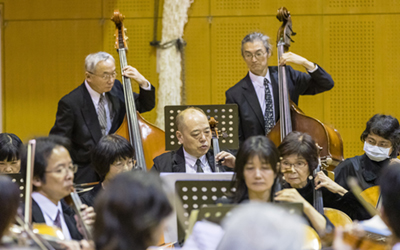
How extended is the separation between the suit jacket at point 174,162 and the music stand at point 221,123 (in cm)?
10

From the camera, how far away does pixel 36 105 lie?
5.39m

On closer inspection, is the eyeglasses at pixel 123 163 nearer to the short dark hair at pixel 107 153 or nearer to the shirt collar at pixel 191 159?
the short dark hair at pixel 107 153

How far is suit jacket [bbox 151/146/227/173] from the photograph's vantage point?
3.25 metres

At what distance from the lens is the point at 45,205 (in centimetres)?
219

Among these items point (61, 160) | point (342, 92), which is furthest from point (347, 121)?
point (61, 160)

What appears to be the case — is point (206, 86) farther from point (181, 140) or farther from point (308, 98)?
point (181, 140)

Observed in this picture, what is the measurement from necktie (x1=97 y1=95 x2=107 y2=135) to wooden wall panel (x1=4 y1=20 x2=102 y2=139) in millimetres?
1683

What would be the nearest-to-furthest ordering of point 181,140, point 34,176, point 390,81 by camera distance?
point 34,176, point 181,140, point 390,81

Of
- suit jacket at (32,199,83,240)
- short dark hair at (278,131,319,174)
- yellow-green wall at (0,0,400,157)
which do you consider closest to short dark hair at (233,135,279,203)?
short dark hair at (278,131,319,174)

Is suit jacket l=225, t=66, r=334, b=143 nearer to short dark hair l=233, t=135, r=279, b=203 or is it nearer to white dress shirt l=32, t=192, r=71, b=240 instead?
short dark hair l=233, t=135, r=279, b=203

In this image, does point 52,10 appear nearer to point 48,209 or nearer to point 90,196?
point 90,196

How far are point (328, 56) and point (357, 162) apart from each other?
1.89 m

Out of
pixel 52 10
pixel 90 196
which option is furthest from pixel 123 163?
pixel 52 10

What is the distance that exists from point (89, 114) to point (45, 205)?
1.56 meters
